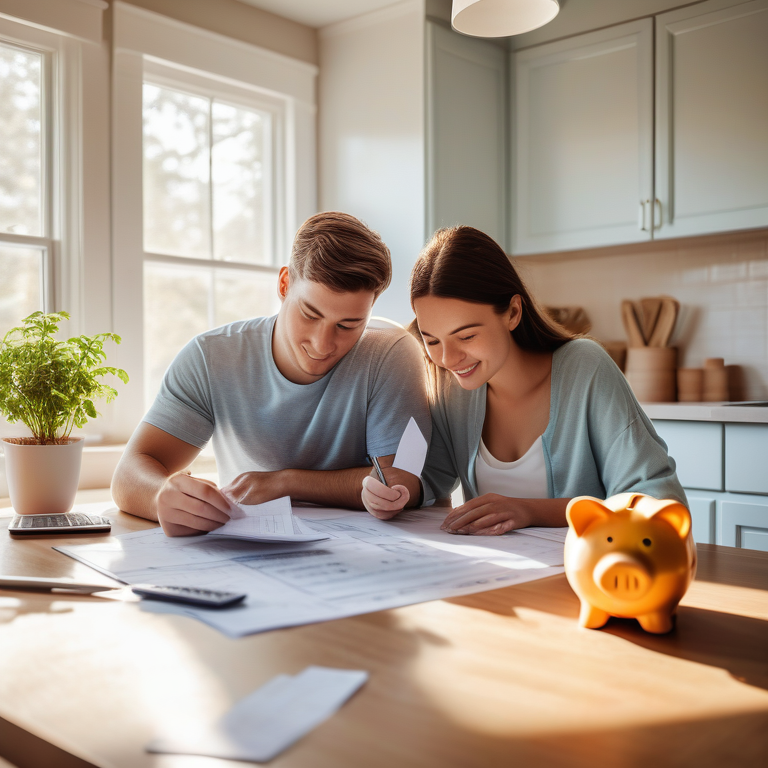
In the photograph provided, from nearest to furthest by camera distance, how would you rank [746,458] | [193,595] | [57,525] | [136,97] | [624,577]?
1. [624,577]
2. [193,595]
3. [57,525]
4. [746,458]
5. [136,97]

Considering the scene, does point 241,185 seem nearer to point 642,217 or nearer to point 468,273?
point 642,217

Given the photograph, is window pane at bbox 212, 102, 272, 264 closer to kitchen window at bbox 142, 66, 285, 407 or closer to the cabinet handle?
kitchen window at bbox 142, 66, 285, 407

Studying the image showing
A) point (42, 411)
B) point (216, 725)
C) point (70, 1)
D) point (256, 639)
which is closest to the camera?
point (216, 725)

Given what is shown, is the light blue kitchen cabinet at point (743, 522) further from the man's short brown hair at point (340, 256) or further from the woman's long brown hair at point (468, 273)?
the man's short brown hair at point (340, 256)

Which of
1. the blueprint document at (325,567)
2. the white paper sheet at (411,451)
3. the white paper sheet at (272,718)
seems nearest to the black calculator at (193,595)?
the blueprint document at (325,567)

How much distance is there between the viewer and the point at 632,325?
10.4 ft

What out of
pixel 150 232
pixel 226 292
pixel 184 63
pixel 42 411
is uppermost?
pixel 184 63

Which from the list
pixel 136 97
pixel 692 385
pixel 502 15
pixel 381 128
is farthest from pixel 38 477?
pixel 692 385

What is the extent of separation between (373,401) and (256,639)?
0.99 metres

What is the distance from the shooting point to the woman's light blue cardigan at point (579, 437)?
130 centimetres

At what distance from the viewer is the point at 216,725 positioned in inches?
20.6

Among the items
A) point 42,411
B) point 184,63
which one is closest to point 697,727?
point 42,411

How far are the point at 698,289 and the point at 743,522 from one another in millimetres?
1067

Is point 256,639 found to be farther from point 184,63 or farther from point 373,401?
point 184,63
